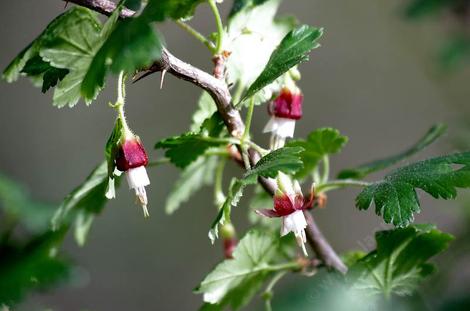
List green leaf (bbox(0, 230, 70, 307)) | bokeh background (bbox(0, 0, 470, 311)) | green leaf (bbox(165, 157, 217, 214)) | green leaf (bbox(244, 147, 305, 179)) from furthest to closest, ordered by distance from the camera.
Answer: bokeh background (bbox(0, 0, 470, 311)) → green leaf (bbox(165, 157, 217, 214)) → green leaf (bbox(244, 147, 305, 179)) → green leaf (bbox(0, 230, 70, 307))

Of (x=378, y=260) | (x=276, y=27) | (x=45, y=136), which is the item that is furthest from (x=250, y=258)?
(x=45, y=136)

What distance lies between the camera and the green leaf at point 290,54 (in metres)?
0.82

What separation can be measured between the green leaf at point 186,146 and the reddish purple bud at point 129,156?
0.25 ft

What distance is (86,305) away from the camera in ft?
7.77

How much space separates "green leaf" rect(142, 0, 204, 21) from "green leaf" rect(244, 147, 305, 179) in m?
0.18

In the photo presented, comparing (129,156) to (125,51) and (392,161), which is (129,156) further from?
(392,161)

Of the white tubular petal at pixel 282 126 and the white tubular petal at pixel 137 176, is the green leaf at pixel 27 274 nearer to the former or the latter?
the white tubular petal at pixel 137 176

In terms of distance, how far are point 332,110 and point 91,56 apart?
1855 millimetres

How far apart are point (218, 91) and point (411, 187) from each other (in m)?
0.26

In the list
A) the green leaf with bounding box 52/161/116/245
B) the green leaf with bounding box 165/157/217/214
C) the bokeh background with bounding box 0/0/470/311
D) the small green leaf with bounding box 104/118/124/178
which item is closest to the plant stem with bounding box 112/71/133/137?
the small green leaf with bounding box 104/118/124/178

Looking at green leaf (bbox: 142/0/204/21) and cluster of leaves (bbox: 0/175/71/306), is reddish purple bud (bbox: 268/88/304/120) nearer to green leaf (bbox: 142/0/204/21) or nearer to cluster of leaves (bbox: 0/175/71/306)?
green leaf (bbox: 142/0/204/21)

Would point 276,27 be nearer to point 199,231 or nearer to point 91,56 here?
point 91,56

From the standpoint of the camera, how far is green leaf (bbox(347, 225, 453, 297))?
93 centimetres

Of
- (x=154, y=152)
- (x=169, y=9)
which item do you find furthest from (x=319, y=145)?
(x=154, y=152)
